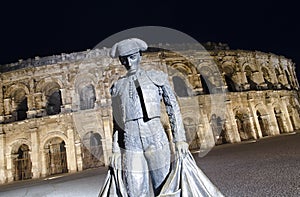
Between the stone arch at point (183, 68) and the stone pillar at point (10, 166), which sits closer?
the stone pillar at point (10, 166)

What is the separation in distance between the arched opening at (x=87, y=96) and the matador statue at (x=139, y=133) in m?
15.3

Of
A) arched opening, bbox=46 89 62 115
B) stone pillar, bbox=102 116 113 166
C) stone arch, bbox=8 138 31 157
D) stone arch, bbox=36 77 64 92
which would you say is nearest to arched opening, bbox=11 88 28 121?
stone arch, bbox=36 77 64 92

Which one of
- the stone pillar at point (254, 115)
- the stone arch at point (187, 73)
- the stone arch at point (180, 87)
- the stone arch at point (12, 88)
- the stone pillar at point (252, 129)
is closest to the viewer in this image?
the stone arch at point (12, 88)

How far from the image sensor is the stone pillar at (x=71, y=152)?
47.9 feet

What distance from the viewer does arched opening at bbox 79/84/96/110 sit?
57.7ft

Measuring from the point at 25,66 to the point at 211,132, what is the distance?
14.1 meters

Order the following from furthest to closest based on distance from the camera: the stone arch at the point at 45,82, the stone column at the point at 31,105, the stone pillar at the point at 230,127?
1. the stone pillar at the point at 230,127
2. the stone arch at the point at 45,82
3. the stone column at the point at 31,105

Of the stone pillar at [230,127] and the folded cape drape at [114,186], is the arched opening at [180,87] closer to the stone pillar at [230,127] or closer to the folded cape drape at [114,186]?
the stone pillar at [230,127]

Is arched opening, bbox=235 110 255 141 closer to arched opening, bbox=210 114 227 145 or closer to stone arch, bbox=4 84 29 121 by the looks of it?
arched opening, bbox=210 114 227 145

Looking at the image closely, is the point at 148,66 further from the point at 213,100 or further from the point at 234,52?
the point at 234,52

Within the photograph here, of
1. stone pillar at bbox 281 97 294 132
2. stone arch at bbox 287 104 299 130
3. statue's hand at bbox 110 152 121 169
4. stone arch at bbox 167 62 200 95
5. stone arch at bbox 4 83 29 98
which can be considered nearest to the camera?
statue's hand at bbox 110 152 121 169

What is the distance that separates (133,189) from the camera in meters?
2.46

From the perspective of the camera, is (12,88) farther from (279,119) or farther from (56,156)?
(279,119)

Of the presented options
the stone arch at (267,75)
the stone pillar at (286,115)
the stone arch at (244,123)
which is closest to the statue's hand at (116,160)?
the stone arch at (244,123)
